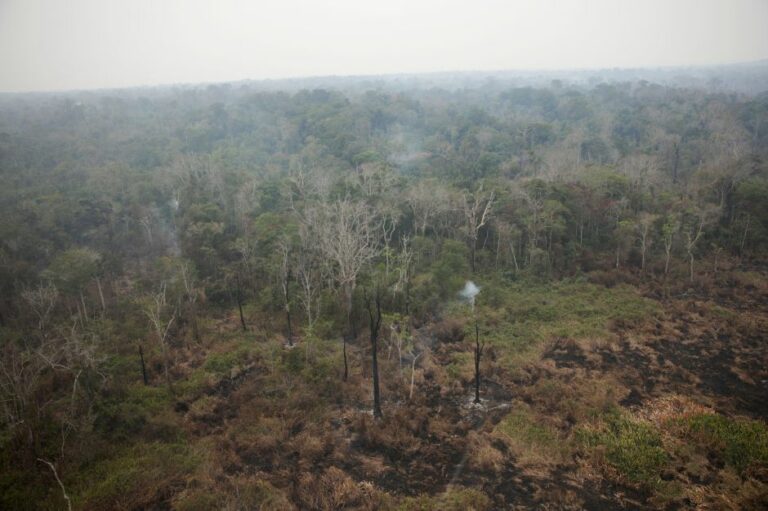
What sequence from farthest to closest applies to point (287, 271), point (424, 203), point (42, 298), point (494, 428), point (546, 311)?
point (424, 203) < point (546, 311) < point (287, 271) < point (42, 298) < point (494, 428)

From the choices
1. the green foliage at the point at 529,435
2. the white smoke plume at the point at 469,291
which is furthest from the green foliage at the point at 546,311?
the green foliage at the point at 529,435

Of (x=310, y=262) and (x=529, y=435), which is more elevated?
(x=310, y=262)

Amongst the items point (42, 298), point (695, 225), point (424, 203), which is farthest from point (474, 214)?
point (42, 298)

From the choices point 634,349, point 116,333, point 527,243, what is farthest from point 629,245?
point 116,333

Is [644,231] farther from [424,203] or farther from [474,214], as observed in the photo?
[424,203]

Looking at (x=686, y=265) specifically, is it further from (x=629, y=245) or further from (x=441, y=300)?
(x=441, y=300)

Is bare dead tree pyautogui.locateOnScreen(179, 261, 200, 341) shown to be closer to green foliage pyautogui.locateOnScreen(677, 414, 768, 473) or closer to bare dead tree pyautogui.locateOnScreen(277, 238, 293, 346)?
bare dead tree pyautogui.locateOnScreen(277, 238, 293, 346)

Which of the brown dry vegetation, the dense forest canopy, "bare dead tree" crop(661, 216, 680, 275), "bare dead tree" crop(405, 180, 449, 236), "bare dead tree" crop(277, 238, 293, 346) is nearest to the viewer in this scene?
the brown dry vegetation

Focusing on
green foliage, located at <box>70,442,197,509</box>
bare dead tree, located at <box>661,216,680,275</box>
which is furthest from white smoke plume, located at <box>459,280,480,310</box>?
green foliage, located at <box>70,442,197,509</box>

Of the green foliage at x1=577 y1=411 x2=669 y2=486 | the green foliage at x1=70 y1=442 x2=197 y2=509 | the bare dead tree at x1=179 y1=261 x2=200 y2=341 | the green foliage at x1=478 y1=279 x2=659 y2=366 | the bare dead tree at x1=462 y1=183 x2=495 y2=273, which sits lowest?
the green foliage at x1=478 y1=279 x2=659 y2=366

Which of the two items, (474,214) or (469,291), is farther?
(474,214)

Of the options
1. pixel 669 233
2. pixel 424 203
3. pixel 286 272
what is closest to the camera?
pixel 286 272
